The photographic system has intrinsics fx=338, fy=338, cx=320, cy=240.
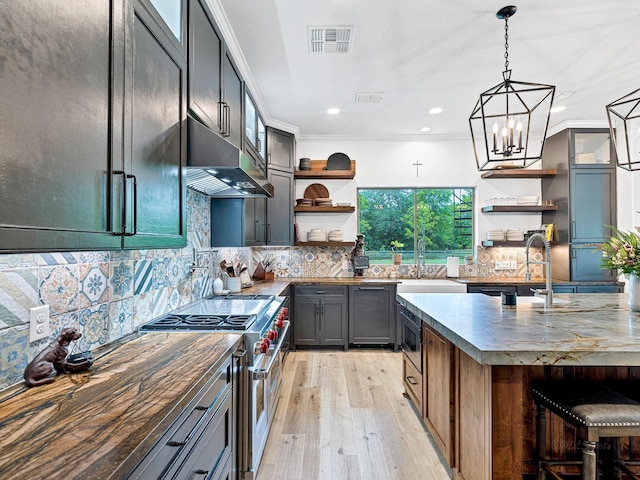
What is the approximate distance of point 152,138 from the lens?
4.43 feet

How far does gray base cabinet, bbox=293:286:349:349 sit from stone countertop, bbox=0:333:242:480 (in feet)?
9.32

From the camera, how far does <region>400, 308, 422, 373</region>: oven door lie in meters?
2.52

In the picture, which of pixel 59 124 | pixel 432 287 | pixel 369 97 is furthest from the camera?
pixel 432 287

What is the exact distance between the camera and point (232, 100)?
258 cm

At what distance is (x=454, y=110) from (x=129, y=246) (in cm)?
391

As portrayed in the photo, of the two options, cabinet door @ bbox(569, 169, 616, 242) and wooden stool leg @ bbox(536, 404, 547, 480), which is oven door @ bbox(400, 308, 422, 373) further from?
cabinet door @ bbox(569, 169, 616, 242)

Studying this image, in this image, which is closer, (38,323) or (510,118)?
(38,323)

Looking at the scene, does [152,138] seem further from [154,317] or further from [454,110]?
[454,110]

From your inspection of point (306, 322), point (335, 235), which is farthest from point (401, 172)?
point (306, 322)

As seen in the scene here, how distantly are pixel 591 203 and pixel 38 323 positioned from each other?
5.50 metres

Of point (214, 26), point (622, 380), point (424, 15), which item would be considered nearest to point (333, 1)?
→ point (424, 15)

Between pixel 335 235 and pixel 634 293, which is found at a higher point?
pixel 335 235

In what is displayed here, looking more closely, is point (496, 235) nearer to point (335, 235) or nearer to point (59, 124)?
point (335, 235)

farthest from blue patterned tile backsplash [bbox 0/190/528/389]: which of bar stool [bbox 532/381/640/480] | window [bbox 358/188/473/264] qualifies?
window [bbox 358/188/473/264]
